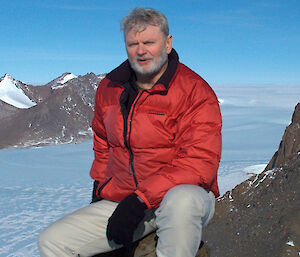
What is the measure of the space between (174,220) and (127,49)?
1.38 metres

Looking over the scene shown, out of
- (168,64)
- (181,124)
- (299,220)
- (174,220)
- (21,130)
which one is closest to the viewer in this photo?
(174,220)

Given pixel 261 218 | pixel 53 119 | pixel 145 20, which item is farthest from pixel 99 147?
pixel 53 119

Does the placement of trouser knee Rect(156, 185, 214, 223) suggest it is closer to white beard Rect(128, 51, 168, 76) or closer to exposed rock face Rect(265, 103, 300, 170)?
white beard Rect(128, 51, 168, 76)

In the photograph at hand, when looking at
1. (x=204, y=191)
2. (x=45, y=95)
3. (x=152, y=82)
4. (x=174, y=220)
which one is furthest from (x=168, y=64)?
(x=45, y=95)

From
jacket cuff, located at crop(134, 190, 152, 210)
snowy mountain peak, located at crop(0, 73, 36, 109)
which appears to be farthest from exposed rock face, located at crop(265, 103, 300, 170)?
snowy mountain peak, located at crop(0, 73, 36, 109)

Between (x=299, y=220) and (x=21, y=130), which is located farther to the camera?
(x=21, y=130)

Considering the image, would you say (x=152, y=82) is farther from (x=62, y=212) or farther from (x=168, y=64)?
(x=62, y=212)

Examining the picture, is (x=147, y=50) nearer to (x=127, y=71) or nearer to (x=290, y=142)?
(x=127, y=71)

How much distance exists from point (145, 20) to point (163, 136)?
2.80 ft

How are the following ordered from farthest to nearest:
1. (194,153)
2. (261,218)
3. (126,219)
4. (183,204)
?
(261,218) → (194,153) → (126,219) → (183,204)

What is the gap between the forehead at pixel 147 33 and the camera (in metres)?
2.76

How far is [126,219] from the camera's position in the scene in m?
2.38

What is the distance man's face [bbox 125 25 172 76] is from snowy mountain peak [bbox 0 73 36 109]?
33.9 meters

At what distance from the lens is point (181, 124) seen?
106 inches
